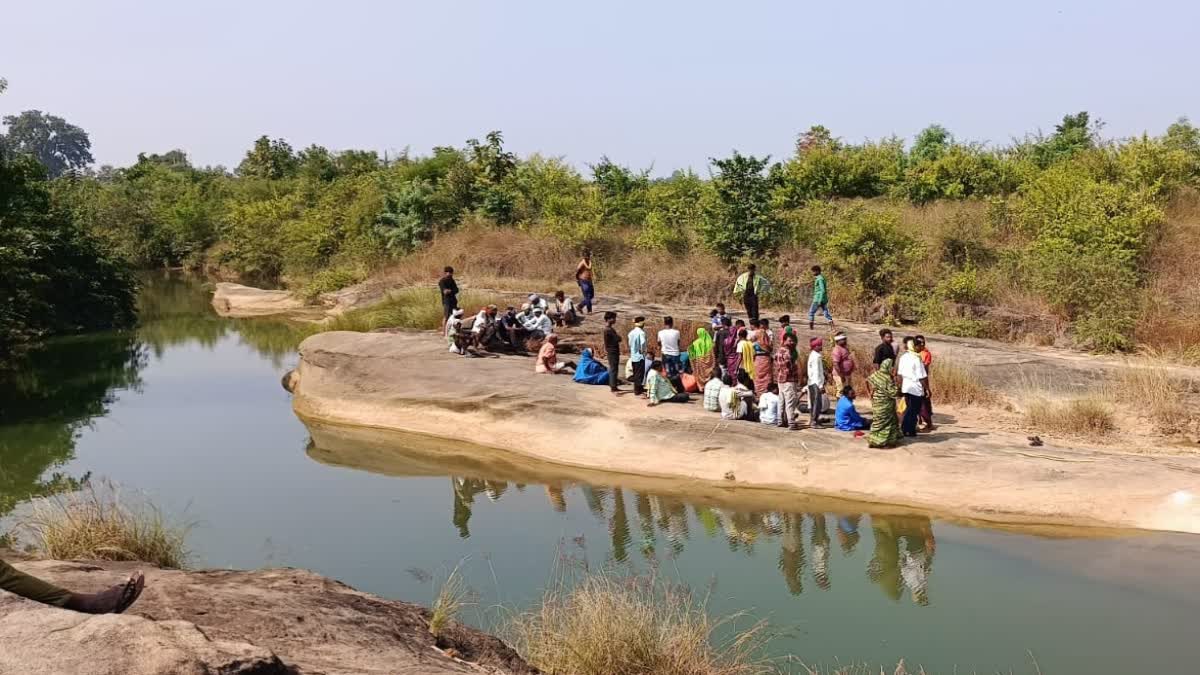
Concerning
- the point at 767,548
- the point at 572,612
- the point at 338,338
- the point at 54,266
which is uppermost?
the point at 54,266

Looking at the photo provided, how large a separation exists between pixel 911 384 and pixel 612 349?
449cm

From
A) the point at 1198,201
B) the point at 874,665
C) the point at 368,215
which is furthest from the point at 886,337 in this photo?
the point at 368,215

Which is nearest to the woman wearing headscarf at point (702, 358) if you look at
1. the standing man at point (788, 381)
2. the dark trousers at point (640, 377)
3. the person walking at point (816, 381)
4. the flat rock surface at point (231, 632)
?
the dark trousers at point (640, 377)

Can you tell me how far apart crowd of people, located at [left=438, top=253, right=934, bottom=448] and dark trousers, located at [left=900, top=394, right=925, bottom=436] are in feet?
0.04

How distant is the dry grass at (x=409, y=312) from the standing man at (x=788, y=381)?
907 cm

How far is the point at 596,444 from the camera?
1395 cm

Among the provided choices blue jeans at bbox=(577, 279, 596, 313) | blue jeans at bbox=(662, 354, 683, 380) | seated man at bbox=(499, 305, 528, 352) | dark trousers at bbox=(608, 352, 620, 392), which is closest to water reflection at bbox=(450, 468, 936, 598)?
dark trousers at bbox=(608, 352, 620, 392)

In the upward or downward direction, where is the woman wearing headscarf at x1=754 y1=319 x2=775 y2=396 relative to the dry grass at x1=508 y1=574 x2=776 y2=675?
upward

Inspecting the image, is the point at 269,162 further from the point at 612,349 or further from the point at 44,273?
the point at 612,349

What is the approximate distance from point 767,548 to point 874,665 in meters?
3.18

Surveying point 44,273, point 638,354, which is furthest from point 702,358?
point 44,273

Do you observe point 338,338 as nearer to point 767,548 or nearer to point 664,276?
point 664,276

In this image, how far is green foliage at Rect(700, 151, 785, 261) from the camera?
78.2 ft

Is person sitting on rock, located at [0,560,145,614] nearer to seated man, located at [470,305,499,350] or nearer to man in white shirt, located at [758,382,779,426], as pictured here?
man in white shirt, located at [758,382,779,426]
